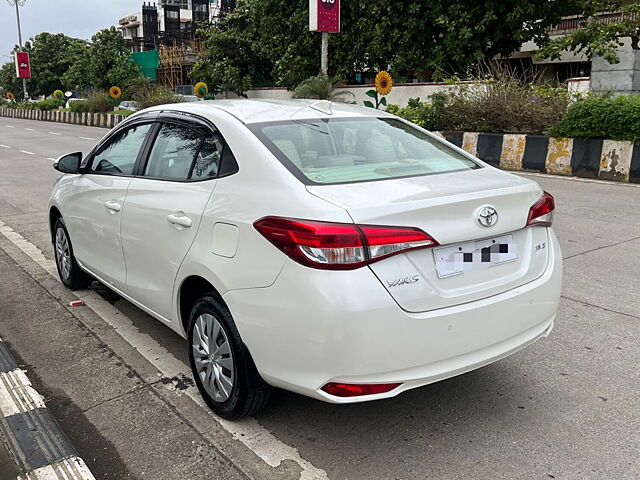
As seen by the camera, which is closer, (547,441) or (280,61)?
(547,441)

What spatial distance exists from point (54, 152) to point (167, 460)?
1639 centimetres

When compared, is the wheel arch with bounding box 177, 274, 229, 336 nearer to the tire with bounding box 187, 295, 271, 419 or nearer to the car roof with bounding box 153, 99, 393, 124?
the tire with bounding box 187, 295, 271, 419

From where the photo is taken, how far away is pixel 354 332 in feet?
8.11

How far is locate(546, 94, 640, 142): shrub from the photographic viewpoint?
32.1 feet

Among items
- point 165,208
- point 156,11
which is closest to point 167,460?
point 165,208

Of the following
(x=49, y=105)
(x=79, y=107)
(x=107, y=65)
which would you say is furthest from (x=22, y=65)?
(x=79, y=107)

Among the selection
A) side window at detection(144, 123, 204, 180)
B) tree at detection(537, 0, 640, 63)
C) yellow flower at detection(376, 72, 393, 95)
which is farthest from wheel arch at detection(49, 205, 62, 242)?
tree at detection(537, 0, 640, 63)

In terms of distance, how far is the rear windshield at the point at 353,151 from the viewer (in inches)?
119

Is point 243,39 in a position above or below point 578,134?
above

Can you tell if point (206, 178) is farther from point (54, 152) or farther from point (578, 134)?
point (54, 152)

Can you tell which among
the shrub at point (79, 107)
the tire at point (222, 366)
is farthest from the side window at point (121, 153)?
the shrub at point (79, 107)

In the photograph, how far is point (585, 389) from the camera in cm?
337

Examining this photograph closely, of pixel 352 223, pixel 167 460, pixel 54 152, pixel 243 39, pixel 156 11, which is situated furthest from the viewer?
pixel 156 11

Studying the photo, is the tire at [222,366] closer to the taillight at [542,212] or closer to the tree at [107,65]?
the taillight at [542,212]
